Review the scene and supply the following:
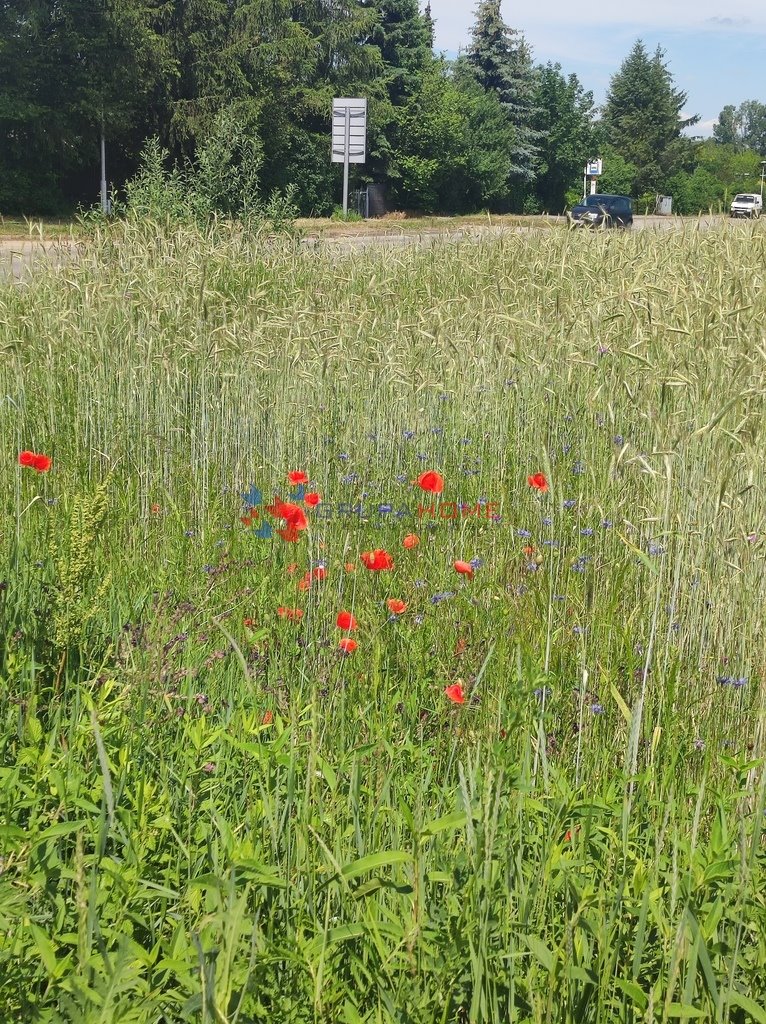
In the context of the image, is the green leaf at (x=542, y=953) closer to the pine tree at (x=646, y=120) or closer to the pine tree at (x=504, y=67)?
the pine tree at (x=504, y=67)

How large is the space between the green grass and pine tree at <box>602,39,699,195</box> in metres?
59.6

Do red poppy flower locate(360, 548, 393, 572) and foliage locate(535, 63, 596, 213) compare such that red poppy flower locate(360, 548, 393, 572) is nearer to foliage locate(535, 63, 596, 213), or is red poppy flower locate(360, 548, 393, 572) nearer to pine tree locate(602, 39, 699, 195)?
foliage locate(535, 63, 596, 213)

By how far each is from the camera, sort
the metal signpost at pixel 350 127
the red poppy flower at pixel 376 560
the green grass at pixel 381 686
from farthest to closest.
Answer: the metal signpost at pixel 350 127, the red poppy flower at pixel 376 560, the green grass at pixel 381 686

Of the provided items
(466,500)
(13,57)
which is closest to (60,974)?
(466,500)

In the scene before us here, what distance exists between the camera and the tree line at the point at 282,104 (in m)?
26.5

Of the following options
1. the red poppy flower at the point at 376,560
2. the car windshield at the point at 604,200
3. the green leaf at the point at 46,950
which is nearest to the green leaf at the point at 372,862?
the green leaf at the point at 46,950

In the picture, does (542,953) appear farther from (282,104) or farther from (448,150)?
(448,150)

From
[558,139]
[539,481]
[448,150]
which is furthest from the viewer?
[558,139]

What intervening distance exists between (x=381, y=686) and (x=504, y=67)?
163 ft

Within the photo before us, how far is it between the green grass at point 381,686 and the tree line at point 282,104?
6.53m

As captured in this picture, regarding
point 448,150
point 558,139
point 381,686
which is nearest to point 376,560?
point 381,686

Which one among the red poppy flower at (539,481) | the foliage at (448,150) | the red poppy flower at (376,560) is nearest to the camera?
the red poppy flower at (376,560)

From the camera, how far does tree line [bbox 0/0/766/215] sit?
26.5 meters

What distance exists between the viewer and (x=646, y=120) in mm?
63312
